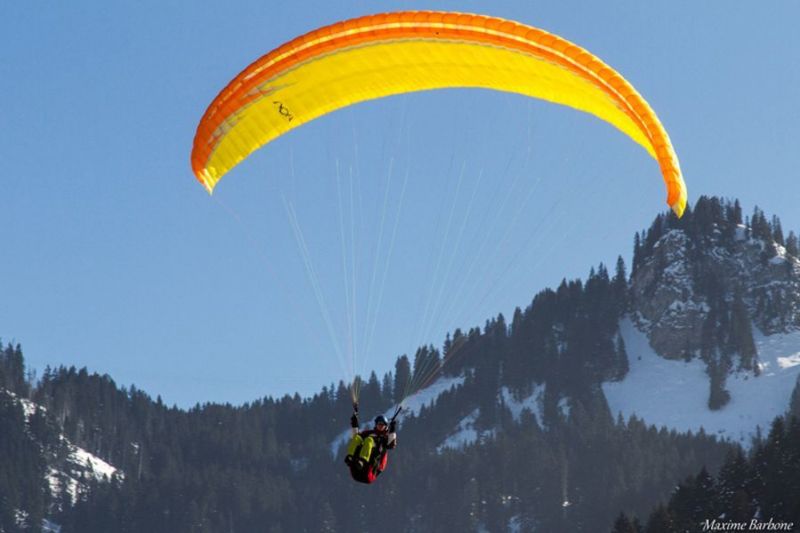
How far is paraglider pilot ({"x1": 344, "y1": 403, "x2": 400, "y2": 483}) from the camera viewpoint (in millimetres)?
31500

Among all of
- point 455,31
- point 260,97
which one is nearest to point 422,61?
point 455,31

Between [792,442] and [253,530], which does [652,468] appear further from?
[792,442]

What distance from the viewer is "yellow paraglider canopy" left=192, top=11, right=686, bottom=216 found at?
1288 inches

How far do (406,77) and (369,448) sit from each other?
27.0ft

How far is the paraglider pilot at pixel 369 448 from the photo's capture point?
103 feet

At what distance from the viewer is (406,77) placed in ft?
113

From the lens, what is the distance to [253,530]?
190 metres

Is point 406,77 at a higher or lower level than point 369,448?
higher

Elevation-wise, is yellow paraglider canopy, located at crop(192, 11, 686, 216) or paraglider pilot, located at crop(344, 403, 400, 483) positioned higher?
yellow paraglider canopy, located at crop(192, 11, 686, 216)

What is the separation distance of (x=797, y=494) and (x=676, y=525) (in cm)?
652

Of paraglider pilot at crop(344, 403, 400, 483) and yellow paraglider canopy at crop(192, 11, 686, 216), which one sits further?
yellow paraglider canopy at crop(192, 11, 686, 216)

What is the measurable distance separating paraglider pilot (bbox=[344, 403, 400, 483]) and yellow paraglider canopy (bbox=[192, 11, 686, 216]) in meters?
6.76

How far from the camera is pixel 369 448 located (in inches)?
1246

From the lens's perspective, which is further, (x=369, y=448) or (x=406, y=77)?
(x=406, y=77)
